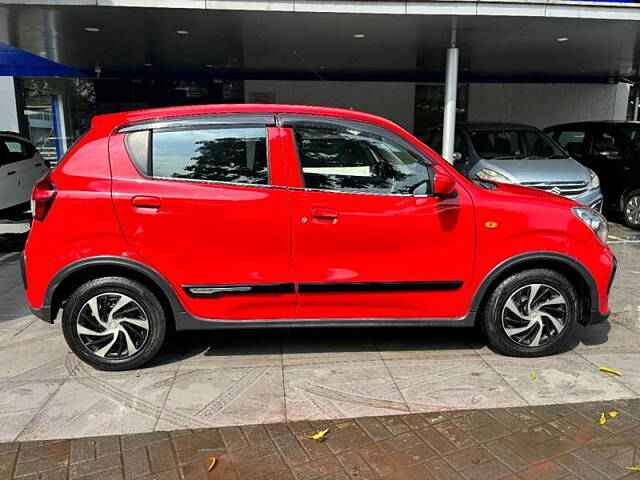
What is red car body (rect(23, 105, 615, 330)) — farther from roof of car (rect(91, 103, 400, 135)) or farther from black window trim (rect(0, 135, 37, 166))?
black window trim (rect(0, 135, 37, 166))

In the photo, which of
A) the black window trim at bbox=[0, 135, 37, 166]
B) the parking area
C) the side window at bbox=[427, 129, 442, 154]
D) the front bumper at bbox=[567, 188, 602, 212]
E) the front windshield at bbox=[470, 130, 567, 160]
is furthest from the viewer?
the side window at bbox=[427, 129, 442, 154]

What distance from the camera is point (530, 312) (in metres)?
3.73

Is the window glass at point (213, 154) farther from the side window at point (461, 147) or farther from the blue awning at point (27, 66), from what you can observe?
the blue awning at point (27, 66)

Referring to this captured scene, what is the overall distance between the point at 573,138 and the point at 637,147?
1.53 meters

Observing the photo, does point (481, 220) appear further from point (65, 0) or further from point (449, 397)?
point (65, 0)

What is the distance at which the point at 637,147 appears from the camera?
896 cm

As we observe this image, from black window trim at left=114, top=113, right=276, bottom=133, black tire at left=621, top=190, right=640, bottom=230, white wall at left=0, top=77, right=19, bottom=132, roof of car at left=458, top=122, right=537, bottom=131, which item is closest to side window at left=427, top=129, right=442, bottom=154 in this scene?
roof of car at left=458, top=122, right=537, bottom=131

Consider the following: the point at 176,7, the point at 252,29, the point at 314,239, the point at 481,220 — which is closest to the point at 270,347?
the point at 314,239

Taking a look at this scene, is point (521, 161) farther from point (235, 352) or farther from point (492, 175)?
point (235, 352)

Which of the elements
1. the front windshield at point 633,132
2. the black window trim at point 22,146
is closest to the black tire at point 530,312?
the front windshield at point 633,132

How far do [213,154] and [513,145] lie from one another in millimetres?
6063

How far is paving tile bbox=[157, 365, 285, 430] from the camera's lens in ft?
9.99

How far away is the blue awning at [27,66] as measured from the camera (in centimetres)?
1332

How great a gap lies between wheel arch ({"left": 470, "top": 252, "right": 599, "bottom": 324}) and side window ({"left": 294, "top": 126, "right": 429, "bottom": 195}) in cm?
79
